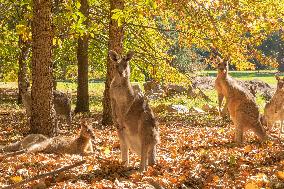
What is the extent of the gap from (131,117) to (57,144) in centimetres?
326

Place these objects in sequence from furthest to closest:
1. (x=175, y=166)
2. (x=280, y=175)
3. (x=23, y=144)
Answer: (x=23, y=144) → (x=175, y=166) → (x=280, y=175)

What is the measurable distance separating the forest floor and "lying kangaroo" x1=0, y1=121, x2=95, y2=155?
0.37 metres

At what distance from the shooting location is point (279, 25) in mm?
14258

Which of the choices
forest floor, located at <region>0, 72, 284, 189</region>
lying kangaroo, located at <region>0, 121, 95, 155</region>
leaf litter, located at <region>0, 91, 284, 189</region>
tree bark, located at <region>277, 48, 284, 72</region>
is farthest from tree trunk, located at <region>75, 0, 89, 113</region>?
tree bark, located at <region>277, 48, 284, 72</region>

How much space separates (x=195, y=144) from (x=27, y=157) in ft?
12.7

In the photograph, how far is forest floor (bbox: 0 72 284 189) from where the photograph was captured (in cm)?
681

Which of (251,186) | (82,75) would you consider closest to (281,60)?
(82,75)

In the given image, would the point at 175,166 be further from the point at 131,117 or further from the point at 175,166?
the point at 131,117

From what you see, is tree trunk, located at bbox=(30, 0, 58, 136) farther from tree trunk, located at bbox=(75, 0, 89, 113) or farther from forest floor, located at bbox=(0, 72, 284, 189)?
tree trunk, located at bbox=(75, 0, 89, 113)

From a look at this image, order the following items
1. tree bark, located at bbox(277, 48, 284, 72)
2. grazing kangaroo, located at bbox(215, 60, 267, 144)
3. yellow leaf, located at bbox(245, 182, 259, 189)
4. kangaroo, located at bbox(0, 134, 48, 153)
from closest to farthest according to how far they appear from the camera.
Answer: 1. yellow leaf, located at bbox(245, 182, 259, 189)
2. kangaroo, located at bbox(0, 134, 48, 153)
3. grazing kangaroo, located at bbox(215, 60, 267, 144)
4. tree bark, located at bbox(277, 48, 284, 72)

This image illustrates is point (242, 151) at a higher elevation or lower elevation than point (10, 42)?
lower

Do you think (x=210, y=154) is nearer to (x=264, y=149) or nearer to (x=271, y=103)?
(x=264, y=149)

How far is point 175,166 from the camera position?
8.13 meters

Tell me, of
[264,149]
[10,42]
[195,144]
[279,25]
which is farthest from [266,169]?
[10,42]
